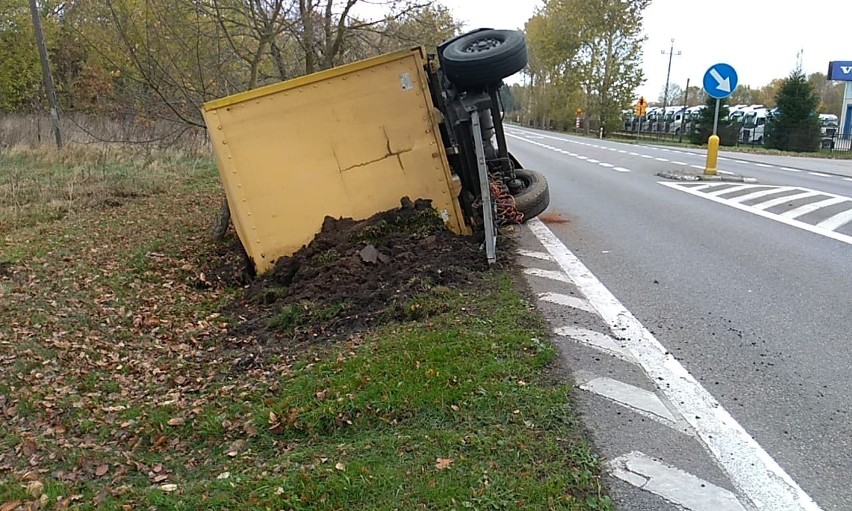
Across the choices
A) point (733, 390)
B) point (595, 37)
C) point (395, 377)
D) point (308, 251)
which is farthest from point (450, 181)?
point (595, 37)

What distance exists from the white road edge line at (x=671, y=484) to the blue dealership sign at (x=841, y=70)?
149 feet

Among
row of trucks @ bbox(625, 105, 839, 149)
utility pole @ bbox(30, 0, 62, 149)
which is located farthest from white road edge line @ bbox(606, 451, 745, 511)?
row of trucks @ bbox(625, 105, 839, 149)

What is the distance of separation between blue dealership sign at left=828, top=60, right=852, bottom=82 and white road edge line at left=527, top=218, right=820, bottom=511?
4312cm

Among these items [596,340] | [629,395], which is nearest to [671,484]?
[629,395]

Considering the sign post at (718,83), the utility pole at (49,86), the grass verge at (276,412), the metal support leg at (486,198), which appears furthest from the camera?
the utility pole at (49,86)

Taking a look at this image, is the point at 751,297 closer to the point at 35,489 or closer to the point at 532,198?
the point at 532,198

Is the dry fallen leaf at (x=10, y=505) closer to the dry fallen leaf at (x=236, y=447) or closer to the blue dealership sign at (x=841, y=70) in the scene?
the dry fallen leaf at (x=236, y=447)

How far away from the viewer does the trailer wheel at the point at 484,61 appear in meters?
6.48

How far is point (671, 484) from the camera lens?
9.48 ft

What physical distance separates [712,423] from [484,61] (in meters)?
4.19

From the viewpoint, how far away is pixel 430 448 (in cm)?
318

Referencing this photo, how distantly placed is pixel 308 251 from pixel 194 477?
3355mm

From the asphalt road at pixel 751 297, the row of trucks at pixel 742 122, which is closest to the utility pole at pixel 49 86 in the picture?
the asphalt road at pixel 751 297

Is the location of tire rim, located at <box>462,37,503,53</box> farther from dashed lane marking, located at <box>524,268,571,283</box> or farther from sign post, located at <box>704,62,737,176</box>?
sign post, located at <box>704,62,737,176</box>
